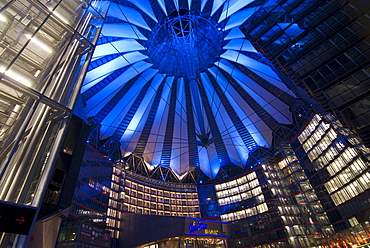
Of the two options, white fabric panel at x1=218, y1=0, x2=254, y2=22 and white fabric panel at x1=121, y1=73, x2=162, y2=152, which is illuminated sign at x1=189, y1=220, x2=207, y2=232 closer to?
white fabric panel at x1=121, y1=73, x2=162, y2=152

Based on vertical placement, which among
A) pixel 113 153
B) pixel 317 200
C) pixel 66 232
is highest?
pixel 113 153

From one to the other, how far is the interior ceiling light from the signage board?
81.0ft

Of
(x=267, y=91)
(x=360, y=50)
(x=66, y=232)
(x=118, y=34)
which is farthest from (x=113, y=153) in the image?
(x=360, y=50)

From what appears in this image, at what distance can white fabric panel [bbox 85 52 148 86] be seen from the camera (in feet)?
104

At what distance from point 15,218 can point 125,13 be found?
26120 mm

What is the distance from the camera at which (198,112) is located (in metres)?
33.3

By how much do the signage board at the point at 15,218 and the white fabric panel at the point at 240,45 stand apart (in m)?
31.1

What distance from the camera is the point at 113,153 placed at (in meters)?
46.4

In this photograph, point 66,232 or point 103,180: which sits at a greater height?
point 103,180

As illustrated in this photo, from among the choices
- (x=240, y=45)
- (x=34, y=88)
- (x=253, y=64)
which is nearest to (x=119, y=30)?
(x=240, y=45)

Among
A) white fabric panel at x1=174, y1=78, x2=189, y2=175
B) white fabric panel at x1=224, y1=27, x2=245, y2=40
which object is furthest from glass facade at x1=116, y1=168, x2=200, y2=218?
white fabric panel at x1=224, y1=27, x2=245, y2=40

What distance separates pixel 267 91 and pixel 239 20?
45.2 feet

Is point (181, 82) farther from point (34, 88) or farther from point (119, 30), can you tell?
point (34, 88)

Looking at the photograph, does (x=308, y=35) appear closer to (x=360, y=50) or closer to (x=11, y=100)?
(x=360, y=50)
